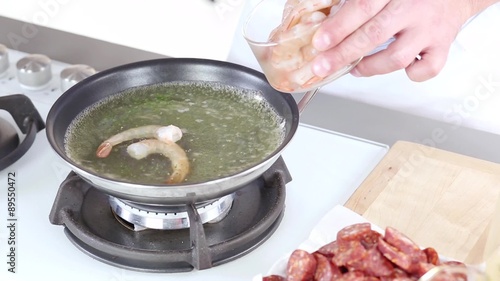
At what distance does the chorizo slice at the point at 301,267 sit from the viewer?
100 cm

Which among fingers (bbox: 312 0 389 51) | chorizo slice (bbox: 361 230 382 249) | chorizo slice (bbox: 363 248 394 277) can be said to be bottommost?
chorizo slice (bbox: 361 230 382 249)

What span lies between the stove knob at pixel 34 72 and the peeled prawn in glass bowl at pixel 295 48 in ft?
2.19

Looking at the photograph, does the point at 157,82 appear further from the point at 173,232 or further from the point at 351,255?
the point at 351,255

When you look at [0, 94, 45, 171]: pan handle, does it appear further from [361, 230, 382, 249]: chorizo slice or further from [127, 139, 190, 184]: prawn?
[361, 230, 382, 249]: chorizo slice

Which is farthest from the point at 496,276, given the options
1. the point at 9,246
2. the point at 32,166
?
the point at 32,166

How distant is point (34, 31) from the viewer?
2.00m

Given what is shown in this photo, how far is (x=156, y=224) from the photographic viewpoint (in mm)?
1162

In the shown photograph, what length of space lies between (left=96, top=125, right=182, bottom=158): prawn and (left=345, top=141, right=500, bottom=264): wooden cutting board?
0.31 metres

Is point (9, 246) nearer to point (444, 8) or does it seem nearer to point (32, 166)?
point (32, 166)

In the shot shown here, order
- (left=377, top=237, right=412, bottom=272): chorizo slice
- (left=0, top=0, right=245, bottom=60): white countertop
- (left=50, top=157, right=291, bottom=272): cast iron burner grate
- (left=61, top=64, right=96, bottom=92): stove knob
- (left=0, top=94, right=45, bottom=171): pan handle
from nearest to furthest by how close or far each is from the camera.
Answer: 1. (left=377, top=237, right=412, bottom=272): chorizo slice
2. (left=50, top=157, right=291, bottom=272): cast iron burner grate
3. (left=0, top=94, right=45, bottom=171): pan handle
4. (left=61, top=64, right=96, bottom=92): stove knob
5. (left=0, top=0, right=245, bottom=60): white countertop

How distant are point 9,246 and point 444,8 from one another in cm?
78

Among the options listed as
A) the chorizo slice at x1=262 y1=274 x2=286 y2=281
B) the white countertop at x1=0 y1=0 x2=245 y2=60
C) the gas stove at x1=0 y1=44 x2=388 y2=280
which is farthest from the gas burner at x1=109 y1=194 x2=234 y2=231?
the white countertop at x1=0 y1=0 x2=245 y2=60

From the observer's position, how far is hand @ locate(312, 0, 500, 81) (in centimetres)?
105

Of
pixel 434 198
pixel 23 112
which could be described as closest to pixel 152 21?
pixel 23 112
